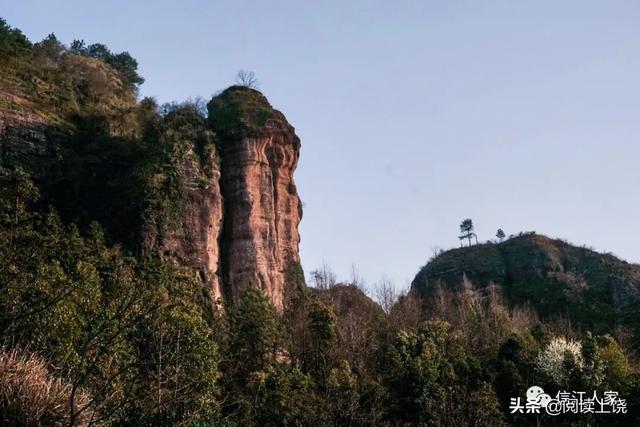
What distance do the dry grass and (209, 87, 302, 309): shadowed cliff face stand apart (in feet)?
80.2

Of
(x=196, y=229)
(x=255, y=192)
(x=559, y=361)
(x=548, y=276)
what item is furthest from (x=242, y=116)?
(x=548, y=276)

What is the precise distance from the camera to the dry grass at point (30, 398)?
4.75 metres

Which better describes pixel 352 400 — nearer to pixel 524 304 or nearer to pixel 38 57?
pixel 38 57

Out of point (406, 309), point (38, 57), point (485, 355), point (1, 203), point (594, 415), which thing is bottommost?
point (594, 415)

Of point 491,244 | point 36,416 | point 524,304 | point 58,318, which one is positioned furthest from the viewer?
point 491,244

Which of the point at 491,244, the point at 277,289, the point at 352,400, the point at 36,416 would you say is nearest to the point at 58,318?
the point at 352,400

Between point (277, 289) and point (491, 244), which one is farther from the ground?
point (491, 244)

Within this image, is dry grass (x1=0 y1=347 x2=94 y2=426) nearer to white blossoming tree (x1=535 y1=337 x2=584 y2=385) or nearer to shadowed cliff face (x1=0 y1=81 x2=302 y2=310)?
shadowed cliff face (x1=0 y1=81 x2=302 y2=310)

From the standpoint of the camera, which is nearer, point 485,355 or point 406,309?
point 485,355

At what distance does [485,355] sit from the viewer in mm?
28188

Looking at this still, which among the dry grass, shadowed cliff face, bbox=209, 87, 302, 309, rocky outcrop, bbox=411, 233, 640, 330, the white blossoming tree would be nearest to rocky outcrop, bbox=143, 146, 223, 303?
shadowed cliff face, bbox=209, 87, 302, 309

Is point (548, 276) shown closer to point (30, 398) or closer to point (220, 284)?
point (220, 284)

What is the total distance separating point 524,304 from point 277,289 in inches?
800

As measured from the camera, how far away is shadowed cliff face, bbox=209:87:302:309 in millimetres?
30297
